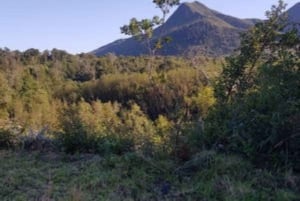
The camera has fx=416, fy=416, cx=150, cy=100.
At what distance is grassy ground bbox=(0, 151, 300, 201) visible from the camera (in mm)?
3010

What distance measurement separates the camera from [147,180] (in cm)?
336

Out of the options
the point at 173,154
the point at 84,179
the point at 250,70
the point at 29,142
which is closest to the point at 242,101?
the point at 173,154

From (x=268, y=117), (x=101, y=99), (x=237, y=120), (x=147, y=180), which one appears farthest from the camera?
(x=101, y=99)

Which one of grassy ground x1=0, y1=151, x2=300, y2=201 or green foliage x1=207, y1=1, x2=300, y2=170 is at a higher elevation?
green foliage x1=207, y1=1, x2=300, y2=170

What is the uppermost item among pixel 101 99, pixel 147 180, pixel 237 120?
pixel 237 120

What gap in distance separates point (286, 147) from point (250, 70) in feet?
6.46

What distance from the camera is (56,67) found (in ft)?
149

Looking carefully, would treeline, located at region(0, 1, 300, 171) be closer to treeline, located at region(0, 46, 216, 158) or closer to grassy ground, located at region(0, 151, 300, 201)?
treeline, located at region(0, 46, 216, 158)

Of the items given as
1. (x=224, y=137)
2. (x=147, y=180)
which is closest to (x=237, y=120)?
(x=224, y=137)

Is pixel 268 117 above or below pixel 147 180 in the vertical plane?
above

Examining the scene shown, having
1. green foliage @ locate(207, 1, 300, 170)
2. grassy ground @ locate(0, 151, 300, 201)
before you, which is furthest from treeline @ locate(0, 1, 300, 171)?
grassy ground @ locate(0, 151, 300, 201)

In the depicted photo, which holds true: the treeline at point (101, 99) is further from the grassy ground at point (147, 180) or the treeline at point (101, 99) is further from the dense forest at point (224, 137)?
the grassy ground at point (147, 180)

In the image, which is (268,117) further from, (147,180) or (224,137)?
(147,180)

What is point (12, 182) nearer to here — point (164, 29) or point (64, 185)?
point (64, 185)
